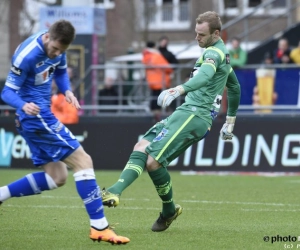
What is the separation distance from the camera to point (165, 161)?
8.89 meters

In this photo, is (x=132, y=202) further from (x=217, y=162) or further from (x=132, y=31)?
(x=132, y=31)

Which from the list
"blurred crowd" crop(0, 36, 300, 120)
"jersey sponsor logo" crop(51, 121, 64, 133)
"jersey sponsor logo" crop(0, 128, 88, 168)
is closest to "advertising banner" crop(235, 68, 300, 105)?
"blurred crowd" crop(0, 36, 300, 120)

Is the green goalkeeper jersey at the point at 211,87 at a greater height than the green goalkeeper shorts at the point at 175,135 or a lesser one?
greater

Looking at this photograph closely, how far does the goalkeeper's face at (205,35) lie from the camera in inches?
352

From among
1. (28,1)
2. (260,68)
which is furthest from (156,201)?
(28,1)

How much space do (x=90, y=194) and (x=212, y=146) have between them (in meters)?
9.83

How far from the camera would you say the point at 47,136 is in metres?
8.30

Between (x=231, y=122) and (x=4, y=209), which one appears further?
(x=4, y=209)

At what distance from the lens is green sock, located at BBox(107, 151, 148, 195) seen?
8609 millimetres

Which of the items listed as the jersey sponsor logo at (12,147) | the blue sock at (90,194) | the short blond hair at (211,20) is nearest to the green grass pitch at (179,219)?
the blue sock at (90,194)

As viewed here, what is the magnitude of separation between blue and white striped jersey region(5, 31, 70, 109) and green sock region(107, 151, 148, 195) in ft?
3.31

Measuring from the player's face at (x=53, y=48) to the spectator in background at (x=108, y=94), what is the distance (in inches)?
497

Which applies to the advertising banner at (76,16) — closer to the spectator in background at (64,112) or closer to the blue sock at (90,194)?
the spectator in background at (64,112)

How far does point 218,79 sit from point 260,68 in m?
10.2
